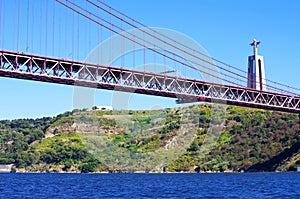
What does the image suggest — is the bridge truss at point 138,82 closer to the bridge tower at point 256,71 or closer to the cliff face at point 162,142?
the bridge tower at point 256,71

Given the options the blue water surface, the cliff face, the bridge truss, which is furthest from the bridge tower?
the blue water surface

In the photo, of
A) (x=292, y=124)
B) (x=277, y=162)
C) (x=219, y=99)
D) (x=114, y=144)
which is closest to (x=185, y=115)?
(x=114, y=144)

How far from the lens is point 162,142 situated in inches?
5128

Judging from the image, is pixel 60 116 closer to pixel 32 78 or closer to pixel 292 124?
pixel 292 124

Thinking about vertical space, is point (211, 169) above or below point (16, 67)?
below

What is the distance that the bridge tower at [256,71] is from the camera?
88188mm

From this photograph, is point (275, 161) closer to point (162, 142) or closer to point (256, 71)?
point (256, 71)

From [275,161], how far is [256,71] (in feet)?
56.4

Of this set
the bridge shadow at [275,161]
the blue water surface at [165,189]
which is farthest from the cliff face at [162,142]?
the blue water surface at [165,189]

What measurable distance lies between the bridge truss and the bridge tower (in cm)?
439

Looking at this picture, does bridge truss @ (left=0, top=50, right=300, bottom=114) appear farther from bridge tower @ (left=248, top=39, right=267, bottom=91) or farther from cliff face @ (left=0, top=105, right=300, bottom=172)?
cliff face @ (left=0, top=105, right=300, bottom=172)

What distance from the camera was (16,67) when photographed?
190 feet

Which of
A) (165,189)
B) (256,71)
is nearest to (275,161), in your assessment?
(256,71)

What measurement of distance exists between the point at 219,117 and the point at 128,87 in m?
79.9
